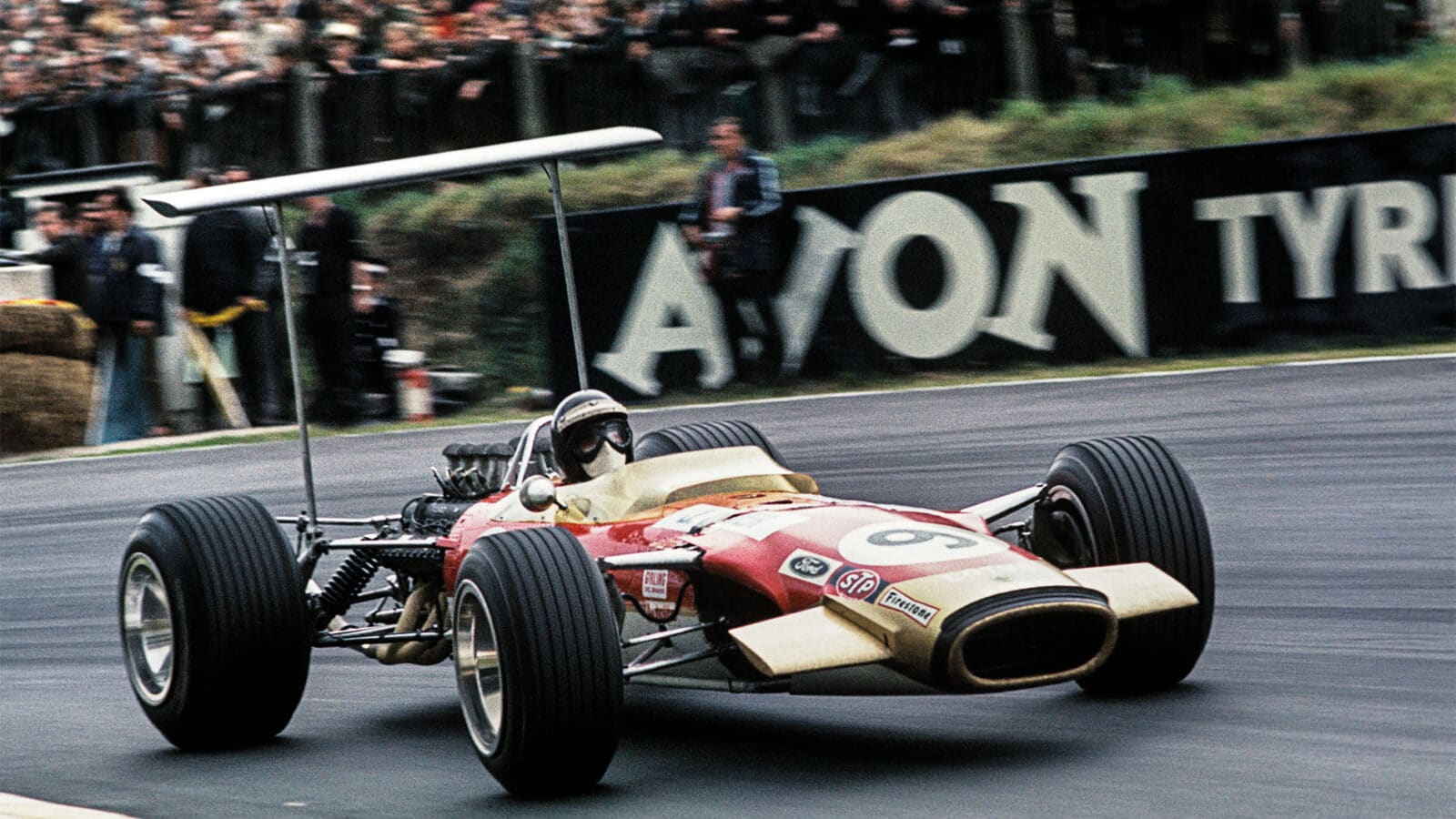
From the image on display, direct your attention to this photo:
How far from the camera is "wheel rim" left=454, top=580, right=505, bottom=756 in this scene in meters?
5.46

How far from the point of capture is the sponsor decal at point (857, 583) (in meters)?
5.24

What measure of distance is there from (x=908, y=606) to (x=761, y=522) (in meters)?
0.79

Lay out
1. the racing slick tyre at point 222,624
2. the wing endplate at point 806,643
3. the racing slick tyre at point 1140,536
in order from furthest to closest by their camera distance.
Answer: the racing slick tyre at point 222,624, the racing slick tyre at point 1140,536, the wing endplate at point 806,643

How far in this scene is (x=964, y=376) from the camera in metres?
13.0

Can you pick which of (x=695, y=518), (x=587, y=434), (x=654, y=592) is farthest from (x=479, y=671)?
(x=587, y=434)

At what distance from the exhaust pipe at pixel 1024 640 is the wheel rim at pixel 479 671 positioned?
4.02ft

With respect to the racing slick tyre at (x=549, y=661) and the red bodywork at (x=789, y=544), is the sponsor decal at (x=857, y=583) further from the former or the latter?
the racing slick tyre at (x=549, y=661)

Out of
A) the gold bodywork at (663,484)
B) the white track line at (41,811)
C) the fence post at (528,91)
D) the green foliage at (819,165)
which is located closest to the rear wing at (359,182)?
the gold bodywork at (663,484)

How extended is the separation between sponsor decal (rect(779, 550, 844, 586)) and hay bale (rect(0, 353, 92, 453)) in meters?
10.8

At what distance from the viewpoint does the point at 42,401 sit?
49.5 ft

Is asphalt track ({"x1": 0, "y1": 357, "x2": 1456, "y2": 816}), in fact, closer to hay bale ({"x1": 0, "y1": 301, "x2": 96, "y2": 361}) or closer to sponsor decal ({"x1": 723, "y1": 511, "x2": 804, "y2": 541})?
sponsor decal ({"x1": 723, "y1": 511, "x2": 804, "y2": 541})

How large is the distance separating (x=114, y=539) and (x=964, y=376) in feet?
17.2

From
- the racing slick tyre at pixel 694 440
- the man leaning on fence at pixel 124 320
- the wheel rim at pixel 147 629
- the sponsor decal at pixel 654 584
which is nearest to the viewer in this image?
the sponsor decal at pixel 654 584

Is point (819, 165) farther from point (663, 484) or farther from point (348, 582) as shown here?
point (663, 484)
